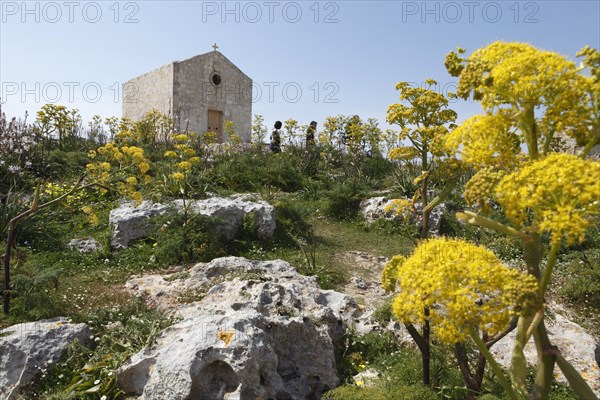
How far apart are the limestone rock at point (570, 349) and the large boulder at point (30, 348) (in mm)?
4105

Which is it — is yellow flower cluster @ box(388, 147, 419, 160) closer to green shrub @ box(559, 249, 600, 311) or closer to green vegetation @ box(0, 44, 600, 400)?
green vegetation @ box(0, 44, 600, 400)

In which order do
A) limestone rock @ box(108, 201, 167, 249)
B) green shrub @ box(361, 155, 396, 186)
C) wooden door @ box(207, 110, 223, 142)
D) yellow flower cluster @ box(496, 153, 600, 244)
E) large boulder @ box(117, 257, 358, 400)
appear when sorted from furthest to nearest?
wooden door @ box(207, 110, 223, 142) → green shrub @ box(361, 155, 396, 186) → limestone rock @ box(108, 201, 167, 249) → large boulder @ box(117, 257, 358, 400) → yellow flower cluster @ box(496, 153, 600, 244)

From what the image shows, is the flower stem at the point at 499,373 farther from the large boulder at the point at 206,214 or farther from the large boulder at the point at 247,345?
the large boulder at the point at 206,214

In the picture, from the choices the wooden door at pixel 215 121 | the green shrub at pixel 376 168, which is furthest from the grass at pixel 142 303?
the wooden door at pixel 215 121

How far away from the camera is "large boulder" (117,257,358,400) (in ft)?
10.6

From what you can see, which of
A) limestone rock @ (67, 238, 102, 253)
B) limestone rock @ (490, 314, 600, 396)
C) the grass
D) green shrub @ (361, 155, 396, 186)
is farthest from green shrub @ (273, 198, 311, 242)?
green shrub @ (361, 155, 396, 186)

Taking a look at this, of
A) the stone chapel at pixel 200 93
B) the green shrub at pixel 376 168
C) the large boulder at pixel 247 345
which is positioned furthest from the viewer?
the stone chapel at pixel 200 93

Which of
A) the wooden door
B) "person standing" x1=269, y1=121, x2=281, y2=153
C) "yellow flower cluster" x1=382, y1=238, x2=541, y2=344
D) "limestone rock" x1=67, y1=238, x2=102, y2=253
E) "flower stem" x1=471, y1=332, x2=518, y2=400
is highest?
the wooden door

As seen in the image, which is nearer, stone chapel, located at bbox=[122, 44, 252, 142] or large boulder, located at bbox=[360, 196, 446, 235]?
large boulder, located at bbox=[360, 196, 446, 235]

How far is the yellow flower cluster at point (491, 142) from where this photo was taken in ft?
5.65

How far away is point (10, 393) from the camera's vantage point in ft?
11.8

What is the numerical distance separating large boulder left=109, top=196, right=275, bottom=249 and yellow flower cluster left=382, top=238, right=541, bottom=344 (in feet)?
21.2

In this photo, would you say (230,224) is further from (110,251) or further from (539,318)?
(539,318)

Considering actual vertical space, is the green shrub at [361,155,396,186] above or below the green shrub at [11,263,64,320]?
above
